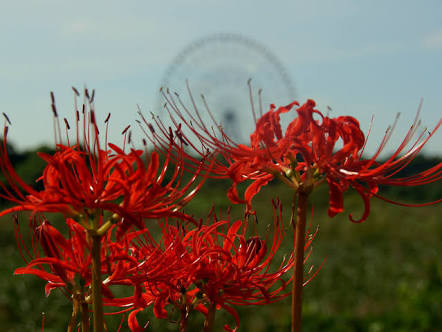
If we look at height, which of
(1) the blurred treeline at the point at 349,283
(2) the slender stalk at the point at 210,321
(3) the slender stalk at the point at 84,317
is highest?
(3) the slender stalk at the point at 84,317

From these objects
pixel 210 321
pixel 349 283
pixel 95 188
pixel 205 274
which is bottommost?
pixel 349 283

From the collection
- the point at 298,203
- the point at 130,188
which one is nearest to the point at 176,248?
the point at 130,188

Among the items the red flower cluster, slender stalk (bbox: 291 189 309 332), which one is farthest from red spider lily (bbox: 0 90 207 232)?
slender stalk (bbox: 291 189 309 332)

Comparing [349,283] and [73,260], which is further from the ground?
[73,260]

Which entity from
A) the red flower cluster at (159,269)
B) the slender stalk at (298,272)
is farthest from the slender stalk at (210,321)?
the slender stalk at (298,272)

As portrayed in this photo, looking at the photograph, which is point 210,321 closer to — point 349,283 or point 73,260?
point 73,260

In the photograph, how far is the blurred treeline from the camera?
215 inches

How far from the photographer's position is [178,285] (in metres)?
1.48

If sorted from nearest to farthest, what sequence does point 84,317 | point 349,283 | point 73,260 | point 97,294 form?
point 97,294 < point 84,317 < point 73,260 < point 349,283

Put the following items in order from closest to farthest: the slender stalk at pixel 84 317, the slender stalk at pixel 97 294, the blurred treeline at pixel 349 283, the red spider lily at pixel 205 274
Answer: the slender stalk at pixel 97 294, the slender stalk at pixel 84 317, the red spider lily at pixel 205 274, the blurred treeline at pixel 349 283

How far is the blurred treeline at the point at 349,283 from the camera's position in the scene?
17.9 ft

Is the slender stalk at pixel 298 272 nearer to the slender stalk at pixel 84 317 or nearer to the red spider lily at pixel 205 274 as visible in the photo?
the red spider lily at pixel 205 274

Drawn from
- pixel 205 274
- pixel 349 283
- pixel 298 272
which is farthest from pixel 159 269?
pixel 349 283

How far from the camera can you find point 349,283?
8961mm
